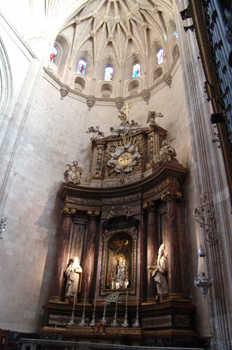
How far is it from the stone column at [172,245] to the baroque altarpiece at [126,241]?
0.03 meters

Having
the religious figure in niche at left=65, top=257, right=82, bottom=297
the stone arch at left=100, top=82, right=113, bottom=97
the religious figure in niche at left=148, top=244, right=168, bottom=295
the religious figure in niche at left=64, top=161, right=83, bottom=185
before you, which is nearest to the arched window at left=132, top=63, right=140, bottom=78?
the stone arch at left=100, top=82, right=113, bottom=97

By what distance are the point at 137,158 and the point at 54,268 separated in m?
6.38

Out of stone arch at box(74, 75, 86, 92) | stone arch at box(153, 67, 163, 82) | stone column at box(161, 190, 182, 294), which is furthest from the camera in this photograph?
stone arch at box(74, 75, 86, 92)

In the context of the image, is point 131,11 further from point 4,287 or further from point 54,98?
point 4,287

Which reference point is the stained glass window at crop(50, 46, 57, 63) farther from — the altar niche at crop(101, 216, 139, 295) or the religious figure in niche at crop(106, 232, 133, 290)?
the religious figure in niche at crop(106, 232, 133, 290)

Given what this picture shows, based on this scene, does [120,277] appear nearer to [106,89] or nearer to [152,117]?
[152,117]

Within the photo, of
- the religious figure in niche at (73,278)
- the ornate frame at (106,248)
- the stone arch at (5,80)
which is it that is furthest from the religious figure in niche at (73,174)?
the stone arch at (5,80)

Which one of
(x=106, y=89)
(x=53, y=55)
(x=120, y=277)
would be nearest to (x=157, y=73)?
(x=106, y=89)

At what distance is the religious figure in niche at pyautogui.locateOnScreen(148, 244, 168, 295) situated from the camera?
10.7m

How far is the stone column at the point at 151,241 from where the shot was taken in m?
11.3

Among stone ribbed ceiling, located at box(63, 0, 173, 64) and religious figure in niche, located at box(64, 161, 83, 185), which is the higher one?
stone ribbed ceiling, located at box(63, 0, 173, 64)

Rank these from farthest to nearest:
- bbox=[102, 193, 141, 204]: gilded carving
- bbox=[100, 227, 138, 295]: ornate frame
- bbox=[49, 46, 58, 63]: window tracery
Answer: bbox=[49, 46, 58, 63]: window tracery, bbox=[102, 193, 141, 204]: gilded carving, bbox=[100, 227, 138, 295]: ornate frame

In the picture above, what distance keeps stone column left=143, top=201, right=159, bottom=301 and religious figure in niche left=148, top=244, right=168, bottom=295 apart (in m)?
0.29

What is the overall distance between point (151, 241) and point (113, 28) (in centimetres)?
1560
